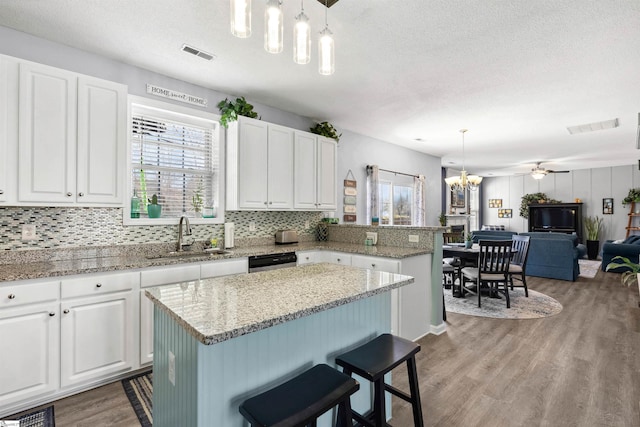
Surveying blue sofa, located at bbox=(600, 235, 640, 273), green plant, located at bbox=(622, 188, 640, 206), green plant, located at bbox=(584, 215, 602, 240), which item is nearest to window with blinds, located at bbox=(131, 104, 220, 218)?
blue sofa, located at bbox=(600, 235, 640, 273)

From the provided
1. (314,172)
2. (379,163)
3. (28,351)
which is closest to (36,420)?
(28,351)

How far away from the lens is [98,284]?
2.33 m

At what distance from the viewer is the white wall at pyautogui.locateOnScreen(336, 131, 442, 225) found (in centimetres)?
527

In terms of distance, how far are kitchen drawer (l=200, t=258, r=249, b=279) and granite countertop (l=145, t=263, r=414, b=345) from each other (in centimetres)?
104

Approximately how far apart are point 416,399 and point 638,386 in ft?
6.90

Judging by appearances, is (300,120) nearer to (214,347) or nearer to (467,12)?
(467,12)

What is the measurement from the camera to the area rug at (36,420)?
6.46 feet

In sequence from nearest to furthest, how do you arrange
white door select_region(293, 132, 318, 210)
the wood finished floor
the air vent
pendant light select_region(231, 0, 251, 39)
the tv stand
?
pendant light select_region(231, 0, 251, 39) → the wood finished floor → the air vent → white door select_region(293, 132, 318, 210) → the tv stand

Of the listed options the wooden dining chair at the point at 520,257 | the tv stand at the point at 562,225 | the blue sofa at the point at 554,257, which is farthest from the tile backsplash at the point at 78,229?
the tv stand at the point at 562,225

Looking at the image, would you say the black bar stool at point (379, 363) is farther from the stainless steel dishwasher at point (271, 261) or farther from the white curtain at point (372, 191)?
the white curtain at point (372, 191)

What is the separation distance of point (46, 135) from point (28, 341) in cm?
149

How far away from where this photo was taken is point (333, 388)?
50.6 inches

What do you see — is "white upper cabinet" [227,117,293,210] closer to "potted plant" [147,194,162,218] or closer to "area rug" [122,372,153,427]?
"potted plant" [147,194,162,218]

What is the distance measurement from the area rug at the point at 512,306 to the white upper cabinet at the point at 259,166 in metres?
2.85
